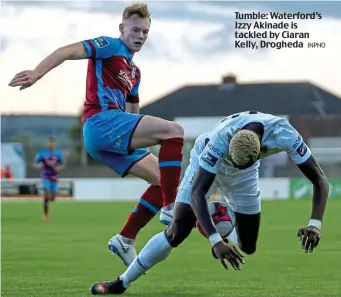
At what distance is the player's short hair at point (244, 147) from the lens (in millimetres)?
6684

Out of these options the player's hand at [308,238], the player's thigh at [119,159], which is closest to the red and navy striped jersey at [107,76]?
the player's thigh at [119,159]

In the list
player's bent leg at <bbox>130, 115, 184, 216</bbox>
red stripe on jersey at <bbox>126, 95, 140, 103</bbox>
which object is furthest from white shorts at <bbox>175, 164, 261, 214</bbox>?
red stripe on jersey at <bbox>126, 95, 140, 103</bbox>

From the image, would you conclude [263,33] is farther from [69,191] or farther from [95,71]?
[69,191]

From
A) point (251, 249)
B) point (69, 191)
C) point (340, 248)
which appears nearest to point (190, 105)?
point (69, 191)

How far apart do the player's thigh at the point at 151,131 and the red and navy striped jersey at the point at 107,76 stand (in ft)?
1.26

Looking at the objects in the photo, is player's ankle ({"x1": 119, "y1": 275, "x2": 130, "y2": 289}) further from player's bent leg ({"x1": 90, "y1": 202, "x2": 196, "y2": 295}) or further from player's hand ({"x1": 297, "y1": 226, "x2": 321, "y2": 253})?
player's hand ({"x1": 297, "y1": 226, "x2": 321, "y2": 253})

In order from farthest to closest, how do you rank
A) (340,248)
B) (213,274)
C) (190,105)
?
1. (190,105)
2. (340,248)
3. (213,274)

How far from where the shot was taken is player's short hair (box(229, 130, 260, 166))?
6.68 meters

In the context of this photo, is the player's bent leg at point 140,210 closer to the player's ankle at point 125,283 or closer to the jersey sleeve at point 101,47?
the player's ankle at point 125,283

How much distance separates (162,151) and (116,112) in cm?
52

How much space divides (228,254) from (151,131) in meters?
1.74

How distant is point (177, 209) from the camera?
294 inches

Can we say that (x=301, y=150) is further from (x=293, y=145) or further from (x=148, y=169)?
(x=148, y=169)

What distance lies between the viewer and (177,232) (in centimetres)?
745
